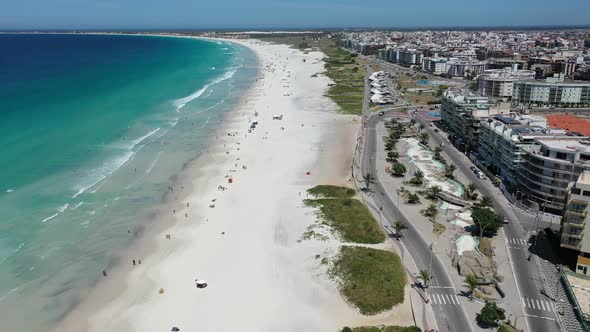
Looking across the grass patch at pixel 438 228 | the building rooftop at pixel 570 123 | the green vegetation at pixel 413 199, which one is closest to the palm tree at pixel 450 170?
the green vegetation at pixel 413 199

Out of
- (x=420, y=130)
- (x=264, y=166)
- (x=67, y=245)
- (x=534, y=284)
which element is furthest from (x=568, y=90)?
(x=67, y=245)

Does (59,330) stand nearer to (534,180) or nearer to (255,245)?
(255,245)

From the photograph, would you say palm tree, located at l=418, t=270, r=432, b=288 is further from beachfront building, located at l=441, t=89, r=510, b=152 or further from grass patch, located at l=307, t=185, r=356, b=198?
beachfront building, located at l=441, t=89, r=510, b=152

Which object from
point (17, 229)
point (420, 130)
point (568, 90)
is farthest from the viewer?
point (568, 90)

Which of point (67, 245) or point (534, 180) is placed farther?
point (534, 180)

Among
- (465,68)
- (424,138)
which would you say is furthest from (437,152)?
(465,68)

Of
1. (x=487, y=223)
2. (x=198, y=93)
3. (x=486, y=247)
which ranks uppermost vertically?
(x=198, y=93)

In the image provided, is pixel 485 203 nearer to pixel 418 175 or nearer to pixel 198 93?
pixel 418 175
